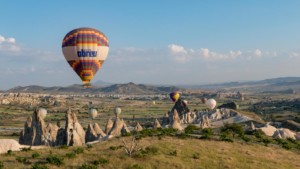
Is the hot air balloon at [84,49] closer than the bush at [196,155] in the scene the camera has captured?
No

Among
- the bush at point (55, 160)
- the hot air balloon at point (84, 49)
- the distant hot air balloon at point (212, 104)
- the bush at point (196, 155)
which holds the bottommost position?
the distant hot air balloon at point (212, 104)

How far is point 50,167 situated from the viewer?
29.9 metres

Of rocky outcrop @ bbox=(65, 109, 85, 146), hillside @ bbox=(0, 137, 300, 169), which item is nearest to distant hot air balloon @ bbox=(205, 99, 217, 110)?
rocky outcrop @ bbox=(65, 109, 85, 146)

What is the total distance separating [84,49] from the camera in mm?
63344

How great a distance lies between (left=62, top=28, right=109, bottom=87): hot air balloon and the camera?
63.4m

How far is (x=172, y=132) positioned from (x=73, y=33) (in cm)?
2827

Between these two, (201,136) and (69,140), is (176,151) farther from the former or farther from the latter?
(69,140)

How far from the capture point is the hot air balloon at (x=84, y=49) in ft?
208

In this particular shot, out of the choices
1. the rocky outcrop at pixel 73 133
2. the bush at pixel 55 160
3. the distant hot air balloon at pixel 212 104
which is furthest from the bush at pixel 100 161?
the distant hot air balloon at pixel 212 104

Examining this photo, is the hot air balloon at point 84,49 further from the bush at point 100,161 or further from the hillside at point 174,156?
the bush at point 100,161

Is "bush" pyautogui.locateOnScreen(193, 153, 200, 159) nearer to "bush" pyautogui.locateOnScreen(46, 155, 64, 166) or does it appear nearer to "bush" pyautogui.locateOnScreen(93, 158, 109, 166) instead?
"bush" pyautogui.locateOnScreen(93, 158, 109, 166)

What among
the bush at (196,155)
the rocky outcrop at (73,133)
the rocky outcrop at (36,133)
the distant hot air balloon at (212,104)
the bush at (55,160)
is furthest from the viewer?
the distant hot air balloon at (212,104)

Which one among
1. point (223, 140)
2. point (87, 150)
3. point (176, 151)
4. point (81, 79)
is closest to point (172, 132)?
point (223, 140)

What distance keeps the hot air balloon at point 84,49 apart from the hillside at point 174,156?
24740 millimetres
